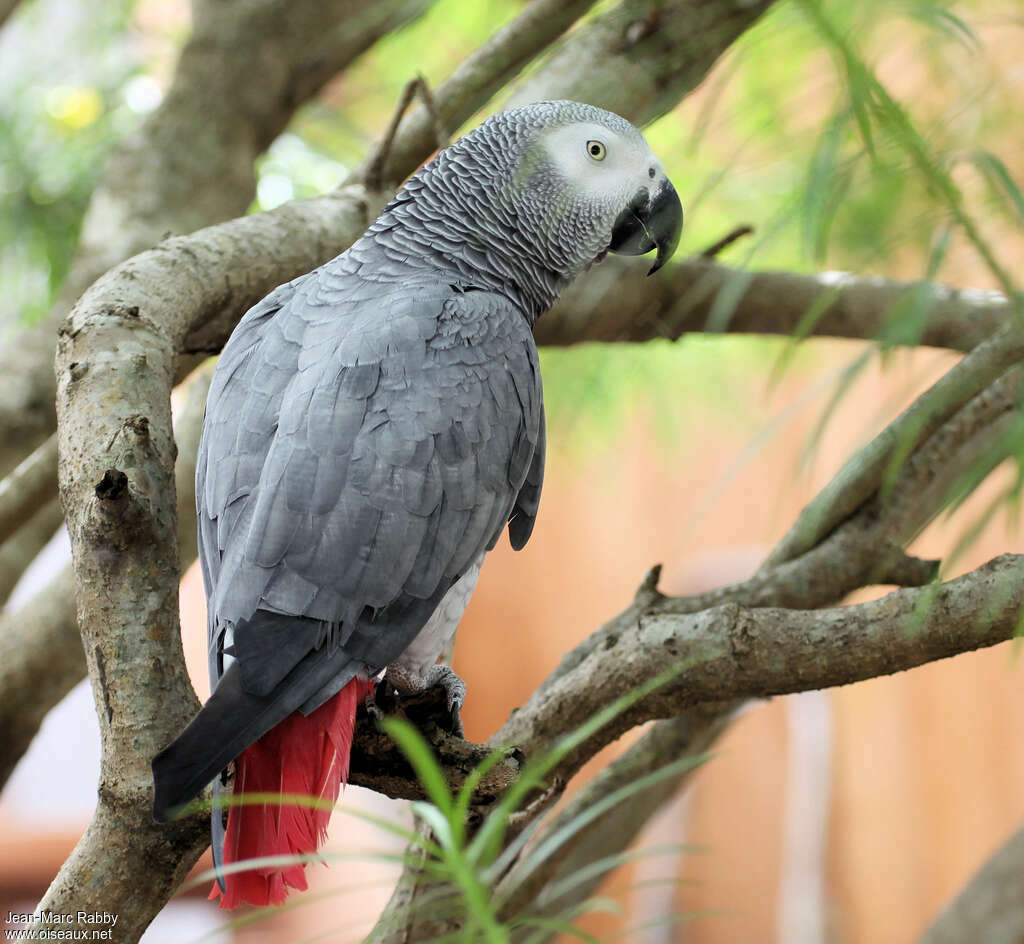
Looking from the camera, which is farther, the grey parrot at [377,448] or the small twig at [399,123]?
the small twig at [399,123]

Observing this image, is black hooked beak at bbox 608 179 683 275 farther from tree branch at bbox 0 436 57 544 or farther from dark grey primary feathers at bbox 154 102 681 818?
tree branch at bbox 0 436 57 544

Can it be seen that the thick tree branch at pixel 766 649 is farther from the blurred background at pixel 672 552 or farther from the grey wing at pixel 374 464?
the blurred background at pixel 672 552

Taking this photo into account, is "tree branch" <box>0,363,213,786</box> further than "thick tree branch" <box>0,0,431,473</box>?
No

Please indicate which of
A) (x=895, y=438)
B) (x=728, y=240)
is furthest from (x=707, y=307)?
(x=895, y=438)

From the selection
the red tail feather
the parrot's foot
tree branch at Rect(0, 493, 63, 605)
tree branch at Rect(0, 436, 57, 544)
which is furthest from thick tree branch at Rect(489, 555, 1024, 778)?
tree branch at Rect(0, 493, 63, 605)

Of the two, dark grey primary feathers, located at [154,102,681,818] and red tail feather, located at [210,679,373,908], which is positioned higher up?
dark grey primary feathers, located at [154,102,681,818]

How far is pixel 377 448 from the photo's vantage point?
0.74 meters

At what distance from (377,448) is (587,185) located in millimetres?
354

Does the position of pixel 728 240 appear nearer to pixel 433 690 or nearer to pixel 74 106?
pixel 433 690

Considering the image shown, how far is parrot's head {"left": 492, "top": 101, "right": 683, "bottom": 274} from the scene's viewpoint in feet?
2.99

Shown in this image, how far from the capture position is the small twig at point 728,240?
44.3 inches

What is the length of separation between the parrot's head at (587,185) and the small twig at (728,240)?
0.15 metres

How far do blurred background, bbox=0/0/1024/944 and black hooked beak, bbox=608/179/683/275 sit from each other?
0.16m

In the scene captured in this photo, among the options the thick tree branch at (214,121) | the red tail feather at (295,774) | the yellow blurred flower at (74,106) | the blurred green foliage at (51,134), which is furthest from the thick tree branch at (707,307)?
the yellow blurred flower at (74,106)
